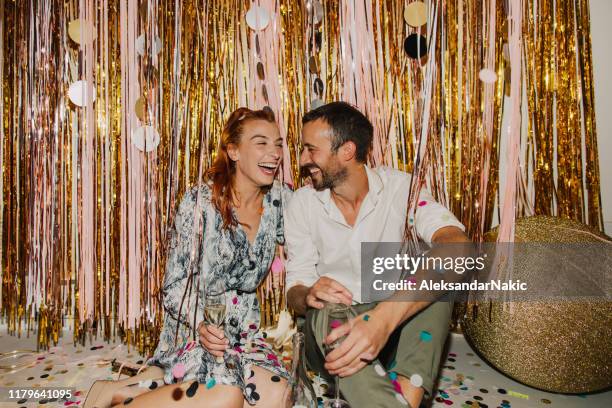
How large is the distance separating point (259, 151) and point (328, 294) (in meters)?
0.70

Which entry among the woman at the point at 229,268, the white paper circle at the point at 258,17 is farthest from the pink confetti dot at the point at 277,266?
the white paper circle at the point at 258,17

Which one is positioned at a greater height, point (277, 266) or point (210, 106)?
point (210, 106)

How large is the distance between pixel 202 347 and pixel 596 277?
4.90 ft

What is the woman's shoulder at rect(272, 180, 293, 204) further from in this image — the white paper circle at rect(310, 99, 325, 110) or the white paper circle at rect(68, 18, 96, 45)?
the white paper circle at rect(68, 18, 96, 45)

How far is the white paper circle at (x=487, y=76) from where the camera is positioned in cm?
169

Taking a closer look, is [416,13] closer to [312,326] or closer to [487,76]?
[487,76]

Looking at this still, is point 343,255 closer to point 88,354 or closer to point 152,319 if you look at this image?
point 152,319

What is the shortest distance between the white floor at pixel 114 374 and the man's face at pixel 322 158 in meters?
0.98

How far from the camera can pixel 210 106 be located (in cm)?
183

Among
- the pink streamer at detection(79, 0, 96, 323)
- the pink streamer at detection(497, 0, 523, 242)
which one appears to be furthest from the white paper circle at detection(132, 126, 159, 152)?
the pink streamer at detection(497, 0, 523, 242)

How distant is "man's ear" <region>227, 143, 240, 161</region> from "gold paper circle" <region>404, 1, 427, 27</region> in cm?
102

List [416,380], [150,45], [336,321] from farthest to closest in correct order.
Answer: [150,45] < [416,380] < [336,321]

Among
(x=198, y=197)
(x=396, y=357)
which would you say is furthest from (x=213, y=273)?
(x=396, y=357)

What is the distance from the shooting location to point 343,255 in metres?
1.46
